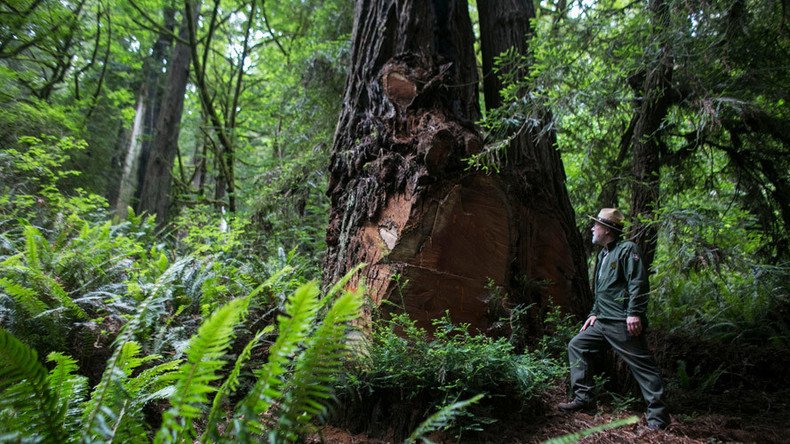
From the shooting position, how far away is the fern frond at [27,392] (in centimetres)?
152

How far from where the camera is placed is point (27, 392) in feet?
5.19

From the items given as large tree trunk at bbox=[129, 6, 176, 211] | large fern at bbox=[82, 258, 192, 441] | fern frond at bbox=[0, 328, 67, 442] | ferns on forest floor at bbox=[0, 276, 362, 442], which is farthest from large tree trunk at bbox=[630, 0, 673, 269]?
large tree trunk at bbox=[129, 6, 176, 211]

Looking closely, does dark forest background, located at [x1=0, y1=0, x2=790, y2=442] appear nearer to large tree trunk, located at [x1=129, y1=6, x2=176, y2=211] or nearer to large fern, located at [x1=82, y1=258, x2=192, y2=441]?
large fern, located at [x1=82, y1=258, x2=192, y2=441]

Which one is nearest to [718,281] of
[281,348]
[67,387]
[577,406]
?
[577,406]

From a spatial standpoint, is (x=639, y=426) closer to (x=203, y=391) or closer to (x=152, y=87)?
(x=203, y=391)

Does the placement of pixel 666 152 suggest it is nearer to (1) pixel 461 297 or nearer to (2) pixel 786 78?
(2) pixel 786 78

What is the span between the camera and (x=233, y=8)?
11.2 metres

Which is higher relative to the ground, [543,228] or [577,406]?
[543,228]

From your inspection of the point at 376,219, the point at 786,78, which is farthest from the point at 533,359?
the point at 786,78

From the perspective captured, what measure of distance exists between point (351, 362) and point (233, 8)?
436 inches

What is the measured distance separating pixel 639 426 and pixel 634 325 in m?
0.73

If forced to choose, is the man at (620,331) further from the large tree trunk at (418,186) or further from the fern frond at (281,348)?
the fern frond at (281,348)

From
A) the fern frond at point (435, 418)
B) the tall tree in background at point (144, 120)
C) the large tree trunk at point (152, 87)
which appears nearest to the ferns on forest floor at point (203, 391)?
the fern frond at point (435, 418)

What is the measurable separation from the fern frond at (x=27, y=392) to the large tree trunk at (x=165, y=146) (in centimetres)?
796
